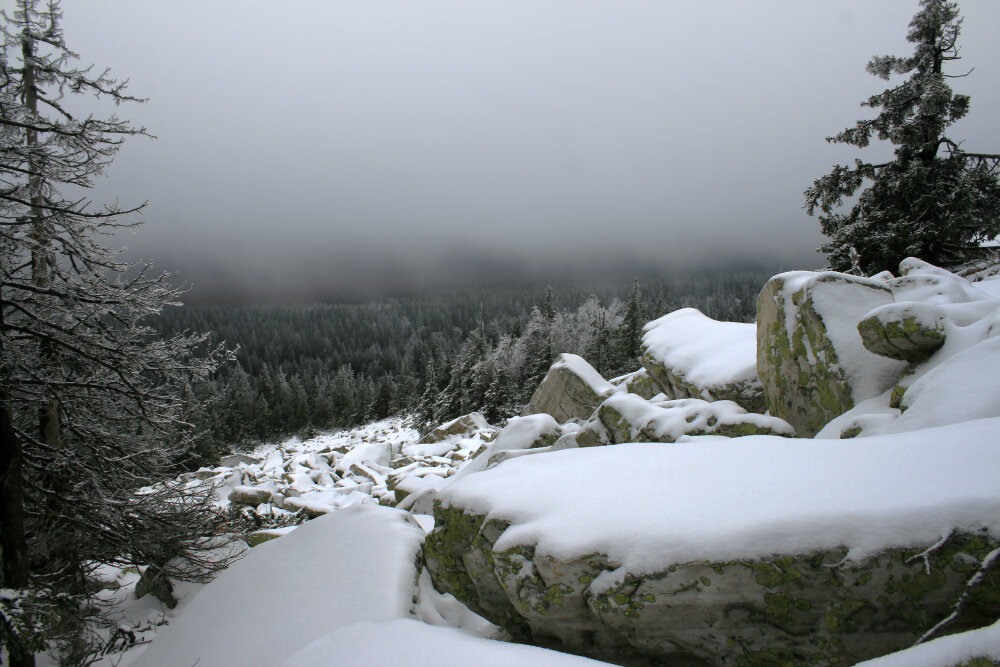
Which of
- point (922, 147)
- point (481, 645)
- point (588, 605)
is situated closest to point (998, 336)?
point (588, 605)

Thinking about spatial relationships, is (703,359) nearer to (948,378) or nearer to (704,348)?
(704,348)

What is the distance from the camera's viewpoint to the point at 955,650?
2043 mm

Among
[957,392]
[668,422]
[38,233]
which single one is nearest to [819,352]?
[957,392]

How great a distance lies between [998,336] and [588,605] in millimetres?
6011

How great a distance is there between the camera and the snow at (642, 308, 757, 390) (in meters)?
9.30

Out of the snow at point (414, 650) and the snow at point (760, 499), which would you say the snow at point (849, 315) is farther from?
the snow at point (414, 650)

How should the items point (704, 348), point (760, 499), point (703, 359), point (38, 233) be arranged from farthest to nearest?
point (704, 348), point (703, 359), point (38, 233), point (760, 499)

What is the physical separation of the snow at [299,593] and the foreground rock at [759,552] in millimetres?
A: 1389

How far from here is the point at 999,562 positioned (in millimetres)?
2285

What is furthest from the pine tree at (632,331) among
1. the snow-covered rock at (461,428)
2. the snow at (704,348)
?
the snow at (704,348)

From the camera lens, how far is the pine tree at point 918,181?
412 inches

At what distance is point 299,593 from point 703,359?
33.0 ft

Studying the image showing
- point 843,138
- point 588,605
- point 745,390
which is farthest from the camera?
point 843,138

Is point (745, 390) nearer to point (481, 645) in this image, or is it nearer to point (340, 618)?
point (481, 645)
